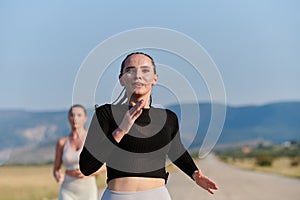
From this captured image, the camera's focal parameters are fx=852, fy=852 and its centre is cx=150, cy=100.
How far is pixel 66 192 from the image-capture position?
11.7 m

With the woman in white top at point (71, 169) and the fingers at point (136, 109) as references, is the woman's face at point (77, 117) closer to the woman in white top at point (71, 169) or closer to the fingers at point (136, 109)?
the woman in white top at point (71, 169)

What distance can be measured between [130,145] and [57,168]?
21.1ft

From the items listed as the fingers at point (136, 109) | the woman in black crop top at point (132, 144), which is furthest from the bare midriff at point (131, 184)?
the fingers at point (136, 109)

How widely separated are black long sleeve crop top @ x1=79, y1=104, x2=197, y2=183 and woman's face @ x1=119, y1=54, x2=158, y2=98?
0.50 feet

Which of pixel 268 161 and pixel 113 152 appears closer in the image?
pixel 113 152

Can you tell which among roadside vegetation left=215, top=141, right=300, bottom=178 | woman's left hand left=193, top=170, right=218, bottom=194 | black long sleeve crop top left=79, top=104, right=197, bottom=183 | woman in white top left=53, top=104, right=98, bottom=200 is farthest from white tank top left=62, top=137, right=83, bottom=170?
roadside vegetation left=215, top=141, right=300, bottom=178

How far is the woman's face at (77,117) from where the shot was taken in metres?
10.9

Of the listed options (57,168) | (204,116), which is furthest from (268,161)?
(204,116)

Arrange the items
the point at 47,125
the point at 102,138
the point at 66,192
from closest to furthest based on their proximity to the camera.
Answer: the point at 102,138, the point at 47,125, the point at 66,192

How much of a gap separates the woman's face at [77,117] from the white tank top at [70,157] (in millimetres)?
387

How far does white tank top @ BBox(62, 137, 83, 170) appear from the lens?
456 inches

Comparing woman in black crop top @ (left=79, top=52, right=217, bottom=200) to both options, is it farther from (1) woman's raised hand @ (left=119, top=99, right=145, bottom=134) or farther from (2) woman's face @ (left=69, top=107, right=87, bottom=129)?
(2) woman's face @ (left=69, top=107, right=87, bottom=129)

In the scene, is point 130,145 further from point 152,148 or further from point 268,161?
point 268,161

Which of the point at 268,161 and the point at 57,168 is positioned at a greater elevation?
the point at 268,161
